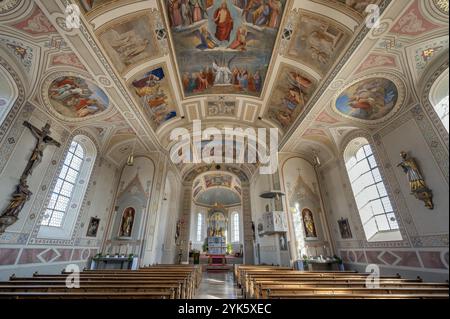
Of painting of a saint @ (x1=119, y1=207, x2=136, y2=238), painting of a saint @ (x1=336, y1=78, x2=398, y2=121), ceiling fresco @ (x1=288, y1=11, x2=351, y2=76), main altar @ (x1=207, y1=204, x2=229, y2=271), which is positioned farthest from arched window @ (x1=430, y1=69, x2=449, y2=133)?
main altar @ (x1=207, y1=204, x2=229, y2=271)

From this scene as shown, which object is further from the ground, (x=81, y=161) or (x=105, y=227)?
(x=81, y=161)

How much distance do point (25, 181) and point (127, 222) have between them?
5637 mm

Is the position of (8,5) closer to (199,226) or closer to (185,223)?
(185,223)

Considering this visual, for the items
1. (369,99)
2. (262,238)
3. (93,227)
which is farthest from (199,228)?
(369,99)

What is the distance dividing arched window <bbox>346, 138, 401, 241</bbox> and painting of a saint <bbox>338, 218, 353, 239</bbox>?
3.54ft

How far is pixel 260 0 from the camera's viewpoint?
6996 mm

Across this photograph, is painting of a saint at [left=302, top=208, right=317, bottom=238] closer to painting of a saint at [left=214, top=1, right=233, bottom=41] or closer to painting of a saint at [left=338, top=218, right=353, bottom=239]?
painting of a saint at [left=338, top=218, right=353, bottom=239]

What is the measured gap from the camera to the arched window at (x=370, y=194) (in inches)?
314

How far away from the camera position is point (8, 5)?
5070 mm

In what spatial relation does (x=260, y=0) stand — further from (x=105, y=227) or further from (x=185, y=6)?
(x=105, y=227)

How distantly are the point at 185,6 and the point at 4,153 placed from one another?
26.2ft

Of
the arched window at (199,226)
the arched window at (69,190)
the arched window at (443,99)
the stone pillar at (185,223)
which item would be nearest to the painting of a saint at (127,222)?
the arched window at (69,190)

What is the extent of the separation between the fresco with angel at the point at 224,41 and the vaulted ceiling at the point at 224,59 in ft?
0.14
